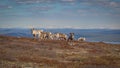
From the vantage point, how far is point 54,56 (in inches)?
1548

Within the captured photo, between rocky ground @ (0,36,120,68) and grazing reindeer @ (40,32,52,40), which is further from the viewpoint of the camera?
grazing reindeer @ (40,32,52,40)

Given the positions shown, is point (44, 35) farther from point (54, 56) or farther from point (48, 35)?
point (54, 56)

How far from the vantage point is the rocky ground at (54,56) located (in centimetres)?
3105

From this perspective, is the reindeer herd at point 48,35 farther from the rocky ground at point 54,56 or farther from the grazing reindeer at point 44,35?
the rocky ground at point 54,56

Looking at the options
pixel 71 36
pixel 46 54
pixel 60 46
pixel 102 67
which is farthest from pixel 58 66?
pixel 71 36

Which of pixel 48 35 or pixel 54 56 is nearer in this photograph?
pixel 54 56

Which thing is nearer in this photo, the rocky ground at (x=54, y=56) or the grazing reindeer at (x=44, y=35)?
the rocky ground at (x=54, y=56)

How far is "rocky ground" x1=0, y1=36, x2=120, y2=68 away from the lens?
31.0 metres

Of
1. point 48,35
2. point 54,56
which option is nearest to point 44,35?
point 48,35

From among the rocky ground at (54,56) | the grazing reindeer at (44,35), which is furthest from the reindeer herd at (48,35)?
the rocky ground at (54,56)

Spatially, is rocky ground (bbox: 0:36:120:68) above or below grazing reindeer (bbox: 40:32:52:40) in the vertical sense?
below

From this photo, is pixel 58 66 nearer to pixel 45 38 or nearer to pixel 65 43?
pixel 65 43

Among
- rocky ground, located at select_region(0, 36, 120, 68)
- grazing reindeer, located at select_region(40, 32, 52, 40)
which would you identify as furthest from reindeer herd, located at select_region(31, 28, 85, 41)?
rocky ground, located at select_region(0, 36, 120, 68)

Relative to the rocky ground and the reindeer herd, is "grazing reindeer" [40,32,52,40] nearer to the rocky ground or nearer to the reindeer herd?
the reindeer herd
